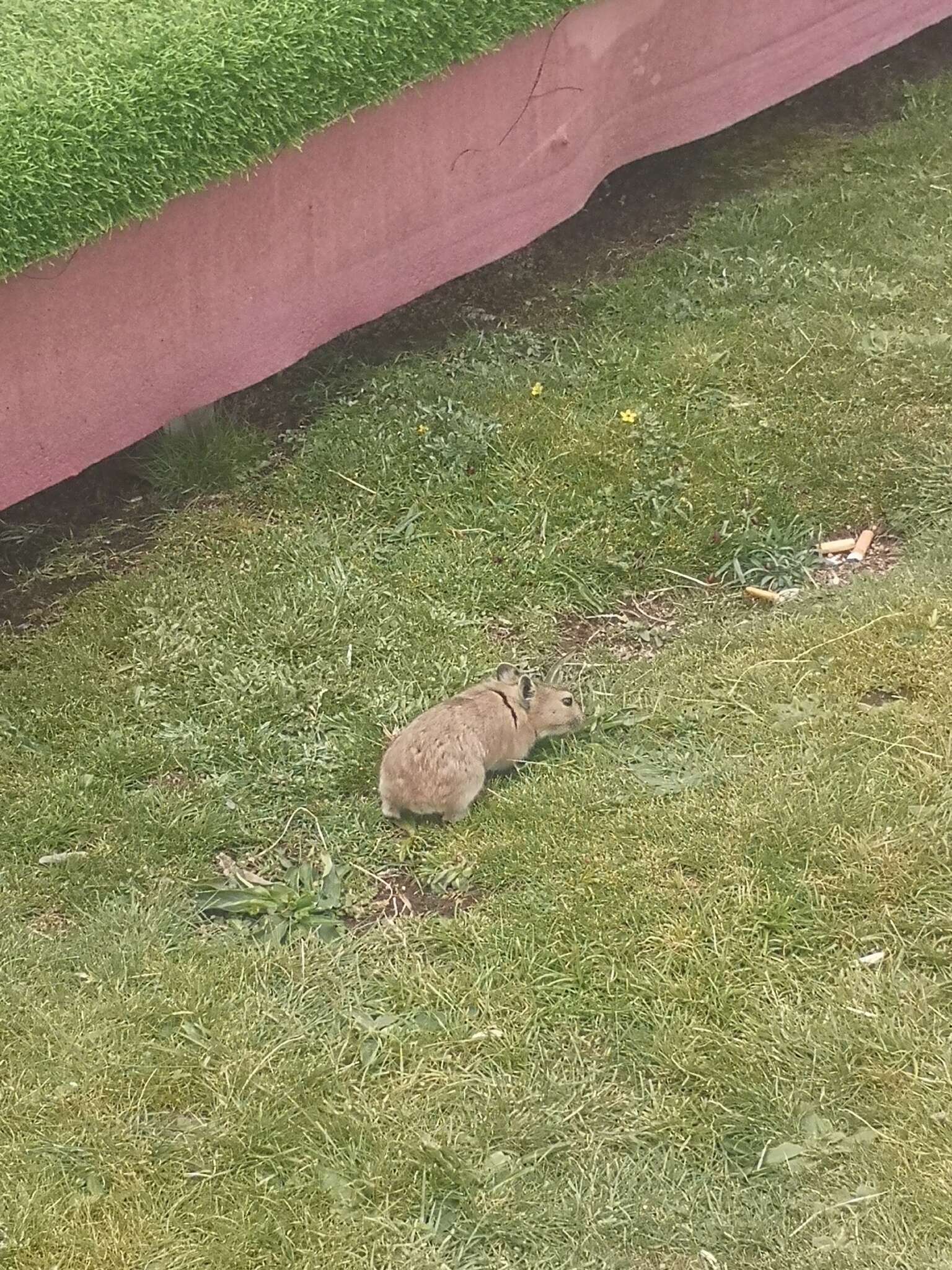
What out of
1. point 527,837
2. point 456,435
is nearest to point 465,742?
point 527,837

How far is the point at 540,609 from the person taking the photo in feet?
10.3

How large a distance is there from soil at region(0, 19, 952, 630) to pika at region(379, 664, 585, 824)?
1.21 metres

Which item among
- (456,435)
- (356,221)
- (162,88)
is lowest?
(456,435)

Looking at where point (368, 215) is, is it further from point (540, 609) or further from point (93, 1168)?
point (93, 1168)

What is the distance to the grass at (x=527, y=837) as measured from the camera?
2.02 metres

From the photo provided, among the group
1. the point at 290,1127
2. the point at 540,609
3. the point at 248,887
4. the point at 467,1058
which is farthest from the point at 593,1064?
the point at 540,609

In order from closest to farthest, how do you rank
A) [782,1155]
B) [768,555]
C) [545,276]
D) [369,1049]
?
[782,1155]
[369,1049]
[768,555]
[545,276]

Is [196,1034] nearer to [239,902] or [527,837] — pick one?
[239,902]

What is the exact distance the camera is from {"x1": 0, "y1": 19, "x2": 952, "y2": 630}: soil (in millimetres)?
3430

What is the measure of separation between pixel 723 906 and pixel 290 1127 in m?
0.91

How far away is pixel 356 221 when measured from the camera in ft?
10.4

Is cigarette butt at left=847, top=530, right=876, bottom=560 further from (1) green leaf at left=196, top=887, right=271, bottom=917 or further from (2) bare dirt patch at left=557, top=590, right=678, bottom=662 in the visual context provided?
(1) green leaf at left=196, top=887, right=271, bottom=917

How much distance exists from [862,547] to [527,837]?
4.48 ft

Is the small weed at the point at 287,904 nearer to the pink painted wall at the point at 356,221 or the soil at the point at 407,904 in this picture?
the soil at the point at 407,904
